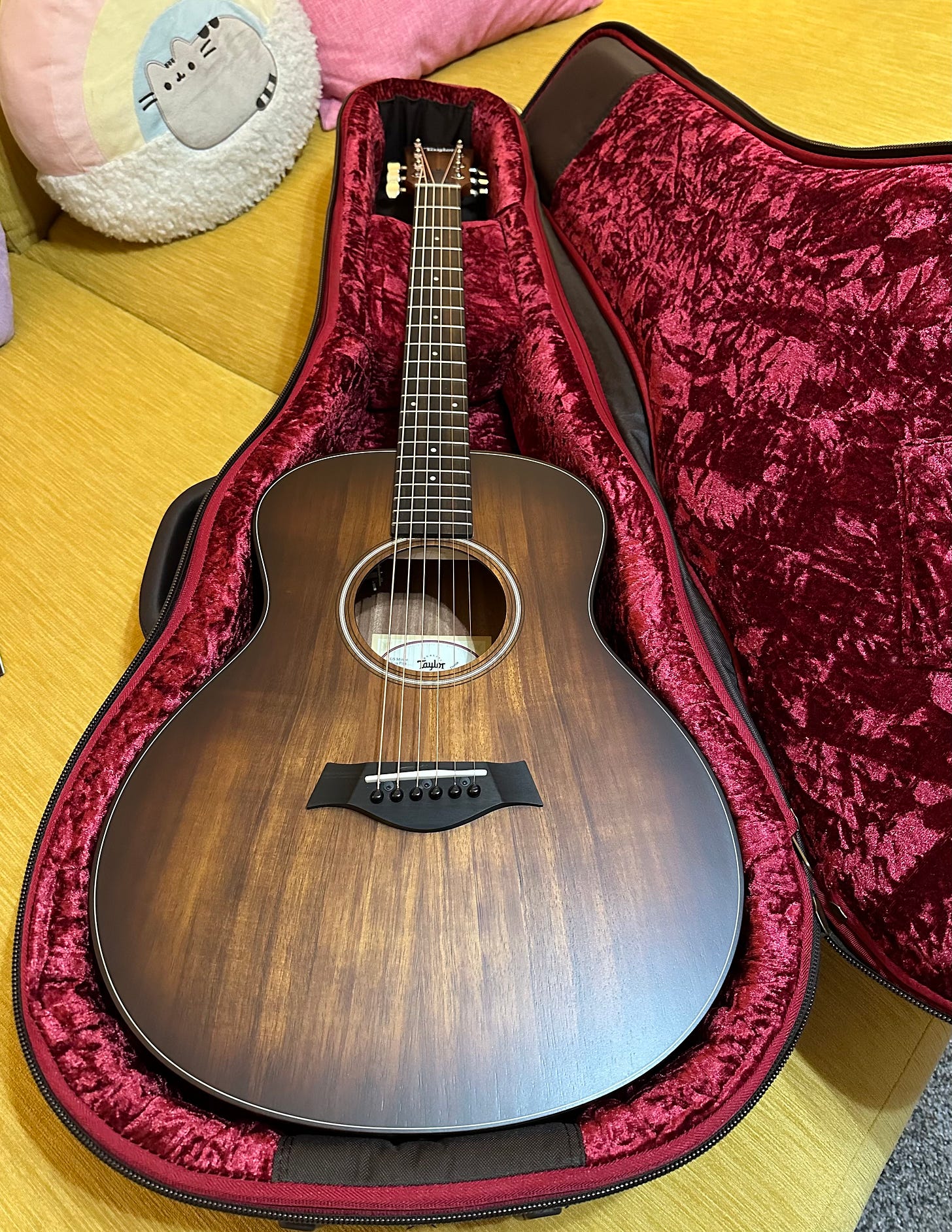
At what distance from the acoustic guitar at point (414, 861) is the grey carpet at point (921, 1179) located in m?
0.68

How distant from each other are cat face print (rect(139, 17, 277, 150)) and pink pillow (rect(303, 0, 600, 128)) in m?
0.13

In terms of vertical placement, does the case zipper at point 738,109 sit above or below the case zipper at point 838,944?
above

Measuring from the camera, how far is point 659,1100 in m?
0.52

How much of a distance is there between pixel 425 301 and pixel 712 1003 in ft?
2.58

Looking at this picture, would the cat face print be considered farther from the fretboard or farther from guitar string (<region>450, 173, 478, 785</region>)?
guitar string (<region>450, 173, 478, 785</region>)

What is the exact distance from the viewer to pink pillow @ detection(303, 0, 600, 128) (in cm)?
124

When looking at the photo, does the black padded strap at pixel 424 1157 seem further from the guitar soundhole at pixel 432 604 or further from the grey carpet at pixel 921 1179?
the grey carpet at pixel 921 1179

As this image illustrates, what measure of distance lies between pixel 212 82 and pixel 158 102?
0.09 meters

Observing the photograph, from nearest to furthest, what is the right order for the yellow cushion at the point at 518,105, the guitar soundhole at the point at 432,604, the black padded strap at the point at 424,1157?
1. the black padded strap at the point at 424,1157
2. the guitar soundhole at the point at 432,604
3. the yellow cushion at the point at 518,105

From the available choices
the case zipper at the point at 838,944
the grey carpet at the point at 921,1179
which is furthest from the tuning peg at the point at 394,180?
the grey carpet at the point at 921,1179

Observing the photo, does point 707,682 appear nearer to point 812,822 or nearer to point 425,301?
point 812,822

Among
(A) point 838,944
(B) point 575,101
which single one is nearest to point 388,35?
(B) point 575,101

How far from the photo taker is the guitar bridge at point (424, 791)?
56 cm

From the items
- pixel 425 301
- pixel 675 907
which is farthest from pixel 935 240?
pixel 675 907
